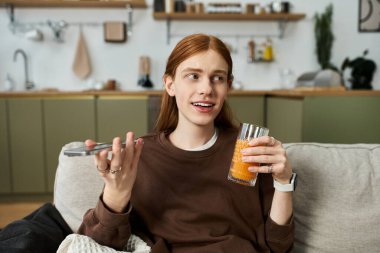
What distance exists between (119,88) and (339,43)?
2531 millimetres

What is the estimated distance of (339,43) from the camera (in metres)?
4.20

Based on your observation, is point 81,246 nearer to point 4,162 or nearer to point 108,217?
point 108,217

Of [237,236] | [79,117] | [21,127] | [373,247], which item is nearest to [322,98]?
[373,247]

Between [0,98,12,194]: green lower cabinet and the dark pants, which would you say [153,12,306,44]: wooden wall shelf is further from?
the dark pants

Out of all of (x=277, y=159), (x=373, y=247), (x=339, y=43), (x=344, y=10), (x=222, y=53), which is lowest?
(x=373, y=247)

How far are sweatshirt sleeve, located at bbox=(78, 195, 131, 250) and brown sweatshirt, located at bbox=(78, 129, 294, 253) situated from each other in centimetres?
6

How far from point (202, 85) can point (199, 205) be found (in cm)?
35

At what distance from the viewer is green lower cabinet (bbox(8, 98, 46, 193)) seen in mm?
3379

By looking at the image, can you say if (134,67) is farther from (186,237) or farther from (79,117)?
(186,237)

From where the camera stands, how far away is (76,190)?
1.28m

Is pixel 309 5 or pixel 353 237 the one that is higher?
pixel 309 5

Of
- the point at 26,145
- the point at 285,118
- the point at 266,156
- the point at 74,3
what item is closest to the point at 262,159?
the point at 266,156

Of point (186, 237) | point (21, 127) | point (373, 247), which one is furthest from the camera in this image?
point (21, 127)

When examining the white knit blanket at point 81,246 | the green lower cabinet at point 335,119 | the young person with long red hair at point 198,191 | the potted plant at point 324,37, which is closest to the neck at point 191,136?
the young person with long red hair at point 198,191
